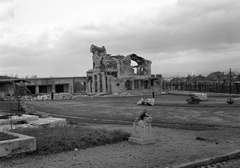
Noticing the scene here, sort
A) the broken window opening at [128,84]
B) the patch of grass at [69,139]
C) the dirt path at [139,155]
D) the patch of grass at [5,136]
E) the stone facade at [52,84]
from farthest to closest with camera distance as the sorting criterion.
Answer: the stone facade at [52,84], the broken window opening at [128,84], the patch of grass at [69,139], the patch of grass at [5,136], the dirt path at [139,155]

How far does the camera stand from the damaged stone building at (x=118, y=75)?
62.5 m

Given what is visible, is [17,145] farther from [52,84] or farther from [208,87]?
[52,84]

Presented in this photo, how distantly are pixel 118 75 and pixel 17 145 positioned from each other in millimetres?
54966

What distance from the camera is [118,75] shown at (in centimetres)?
6406

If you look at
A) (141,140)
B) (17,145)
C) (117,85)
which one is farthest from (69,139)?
(117,85)

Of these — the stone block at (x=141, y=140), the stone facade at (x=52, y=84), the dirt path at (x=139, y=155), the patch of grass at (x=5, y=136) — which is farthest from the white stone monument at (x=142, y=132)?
the stone facade at (x=52, y=84)

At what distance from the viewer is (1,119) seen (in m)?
15.3

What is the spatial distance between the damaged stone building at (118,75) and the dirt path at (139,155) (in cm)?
4924

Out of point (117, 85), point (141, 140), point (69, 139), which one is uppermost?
point (117, 85)

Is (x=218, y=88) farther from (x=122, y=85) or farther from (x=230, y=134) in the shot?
(x=230, y=134)

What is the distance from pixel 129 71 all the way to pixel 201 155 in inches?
2201

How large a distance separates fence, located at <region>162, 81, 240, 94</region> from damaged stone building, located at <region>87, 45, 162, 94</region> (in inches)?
256

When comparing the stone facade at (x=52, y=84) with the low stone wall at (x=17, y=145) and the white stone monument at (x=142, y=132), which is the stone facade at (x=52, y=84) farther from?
the low stone wall at (x=17, y=145)

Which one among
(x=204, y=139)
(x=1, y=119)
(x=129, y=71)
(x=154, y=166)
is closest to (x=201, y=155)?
(x=154, y=166)
